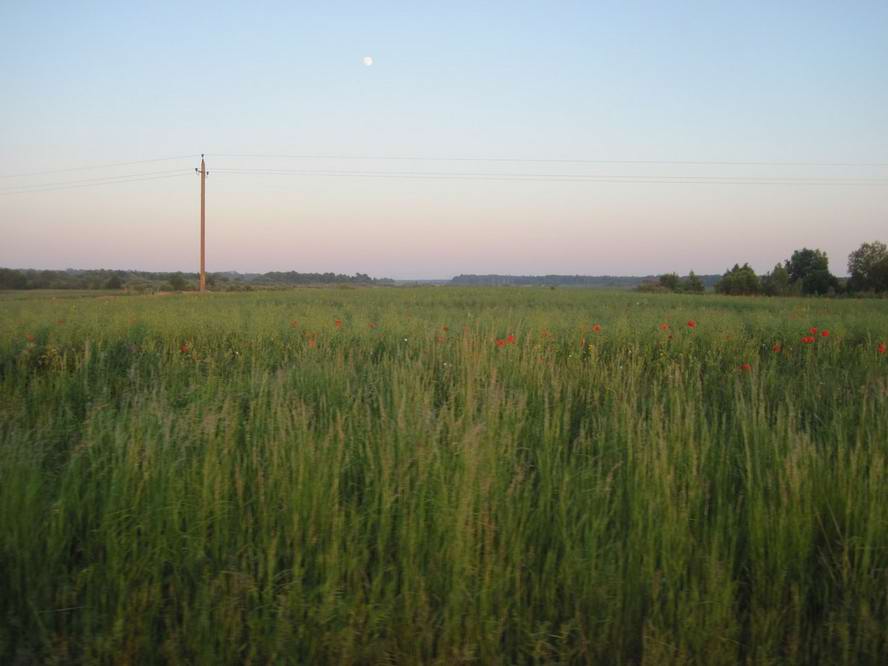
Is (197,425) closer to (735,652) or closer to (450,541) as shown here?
(450,541)

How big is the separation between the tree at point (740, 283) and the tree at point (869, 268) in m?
6.10

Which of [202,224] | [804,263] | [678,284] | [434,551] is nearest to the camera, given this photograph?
[434,551]

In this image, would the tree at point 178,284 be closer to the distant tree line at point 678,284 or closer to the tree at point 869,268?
the distant tree line at point 678,284

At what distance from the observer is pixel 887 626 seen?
2205mm

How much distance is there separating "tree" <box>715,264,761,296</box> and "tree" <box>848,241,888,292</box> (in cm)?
610

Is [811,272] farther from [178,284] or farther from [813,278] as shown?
[178,284]

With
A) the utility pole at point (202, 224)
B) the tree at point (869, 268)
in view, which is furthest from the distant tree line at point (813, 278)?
the utility pole at point (202, 224)

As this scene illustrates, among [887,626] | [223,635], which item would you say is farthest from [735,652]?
[223,635]

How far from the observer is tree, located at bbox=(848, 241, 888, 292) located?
126 feet

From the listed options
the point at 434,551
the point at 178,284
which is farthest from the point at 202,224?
the point at 434,551

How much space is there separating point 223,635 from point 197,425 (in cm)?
167

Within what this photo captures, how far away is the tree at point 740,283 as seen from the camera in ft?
139

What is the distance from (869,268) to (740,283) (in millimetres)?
8284

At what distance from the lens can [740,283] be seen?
140ft
